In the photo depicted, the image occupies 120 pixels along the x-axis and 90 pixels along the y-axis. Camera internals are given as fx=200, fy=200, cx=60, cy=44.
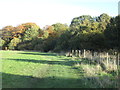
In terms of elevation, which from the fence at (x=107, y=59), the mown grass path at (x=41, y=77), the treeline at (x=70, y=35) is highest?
the treeline at (x=70, y=35)

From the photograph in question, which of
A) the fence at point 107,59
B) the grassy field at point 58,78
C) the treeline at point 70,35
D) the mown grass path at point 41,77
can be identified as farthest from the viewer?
the treeline at point 70,35

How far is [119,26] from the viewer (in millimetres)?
23125

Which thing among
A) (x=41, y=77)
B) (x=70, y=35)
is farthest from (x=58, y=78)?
(x=70, y=35)

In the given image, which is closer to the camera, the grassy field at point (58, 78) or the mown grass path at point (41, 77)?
the grassy field at point (58, 78)

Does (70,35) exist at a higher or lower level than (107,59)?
higher

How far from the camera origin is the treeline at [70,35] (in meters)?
26.7

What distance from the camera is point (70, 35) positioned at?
49031 mm

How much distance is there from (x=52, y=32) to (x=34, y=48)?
9.29m

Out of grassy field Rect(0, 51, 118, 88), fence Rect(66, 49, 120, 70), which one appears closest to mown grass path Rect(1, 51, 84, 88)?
grassy field Rect(0, 51, 118, 88)

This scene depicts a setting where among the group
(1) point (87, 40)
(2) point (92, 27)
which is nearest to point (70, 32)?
(2) point (92, 27)

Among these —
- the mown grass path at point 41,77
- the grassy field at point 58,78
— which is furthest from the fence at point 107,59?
the mown grass path at point 41,77

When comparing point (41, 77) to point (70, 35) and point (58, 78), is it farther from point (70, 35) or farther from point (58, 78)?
point (70, 35)

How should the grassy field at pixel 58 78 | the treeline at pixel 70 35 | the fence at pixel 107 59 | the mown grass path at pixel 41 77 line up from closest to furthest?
1. the grassy field at pixel 58 78
2. the mown grass path at pixel 41 77
3. the fence at pixel 107 59
4. the treeline at pixel 70 35

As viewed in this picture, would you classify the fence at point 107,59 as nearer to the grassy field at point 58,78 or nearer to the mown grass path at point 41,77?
the grassy field at point 58,78
